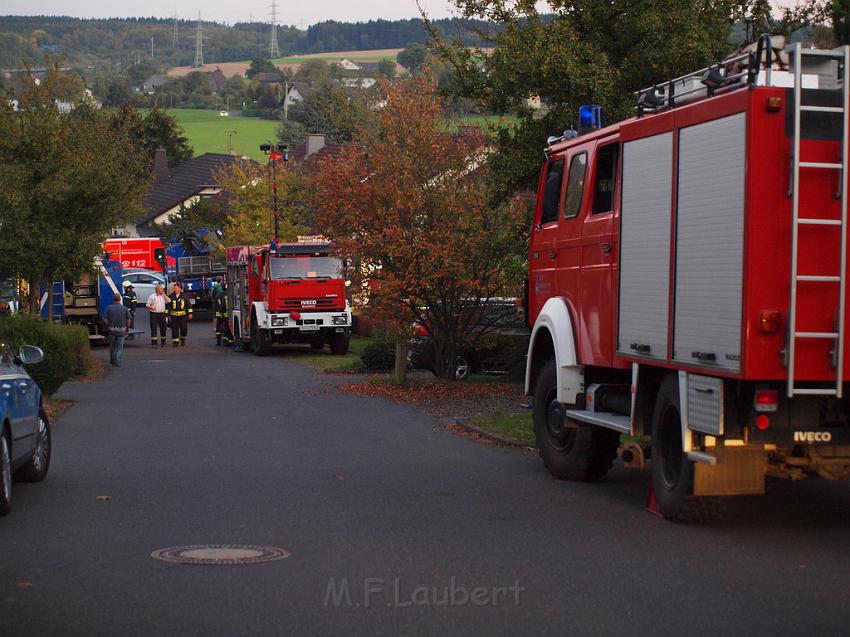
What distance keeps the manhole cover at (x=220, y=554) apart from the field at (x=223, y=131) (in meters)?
96.1

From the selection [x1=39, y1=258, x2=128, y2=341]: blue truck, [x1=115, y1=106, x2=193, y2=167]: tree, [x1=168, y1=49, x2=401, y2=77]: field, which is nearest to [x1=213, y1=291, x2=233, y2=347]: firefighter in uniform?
[x1=39, y1=258, x2=128, y2=341]: blue truck

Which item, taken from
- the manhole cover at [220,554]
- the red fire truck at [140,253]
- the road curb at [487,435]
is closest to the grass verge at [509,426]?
the road curb at [487,435]

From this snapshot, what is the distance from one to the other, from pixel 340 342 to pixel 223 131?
9622cm

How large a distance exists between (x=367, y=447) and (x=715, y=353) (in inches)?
280

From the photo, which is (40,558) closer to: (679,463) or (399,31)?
(679,463)

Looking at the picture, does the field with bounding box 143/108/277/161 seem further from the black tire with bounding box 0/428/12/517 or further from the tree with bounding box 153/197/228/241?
the black tire with bounding box 0/428/12/517

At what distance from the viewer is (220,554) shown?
349 inches

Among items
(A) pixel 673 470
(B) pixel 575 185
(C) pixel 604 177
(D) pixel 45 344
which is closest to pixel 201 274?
(D) pixel 45 344

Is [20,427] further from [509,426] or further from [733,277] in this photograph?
[509,426]

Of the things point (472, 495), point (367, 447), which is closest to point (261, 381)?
point (367, 447)

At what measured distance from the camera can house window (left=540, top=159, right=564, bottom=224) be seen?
12984 millimetres

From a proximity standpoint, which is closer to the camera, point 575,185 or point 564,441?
point 575,185

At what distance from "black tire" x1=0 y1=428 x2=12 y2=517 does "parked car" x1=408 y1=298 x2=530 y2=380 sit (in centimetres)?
1452

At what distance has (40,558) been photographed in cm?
878
